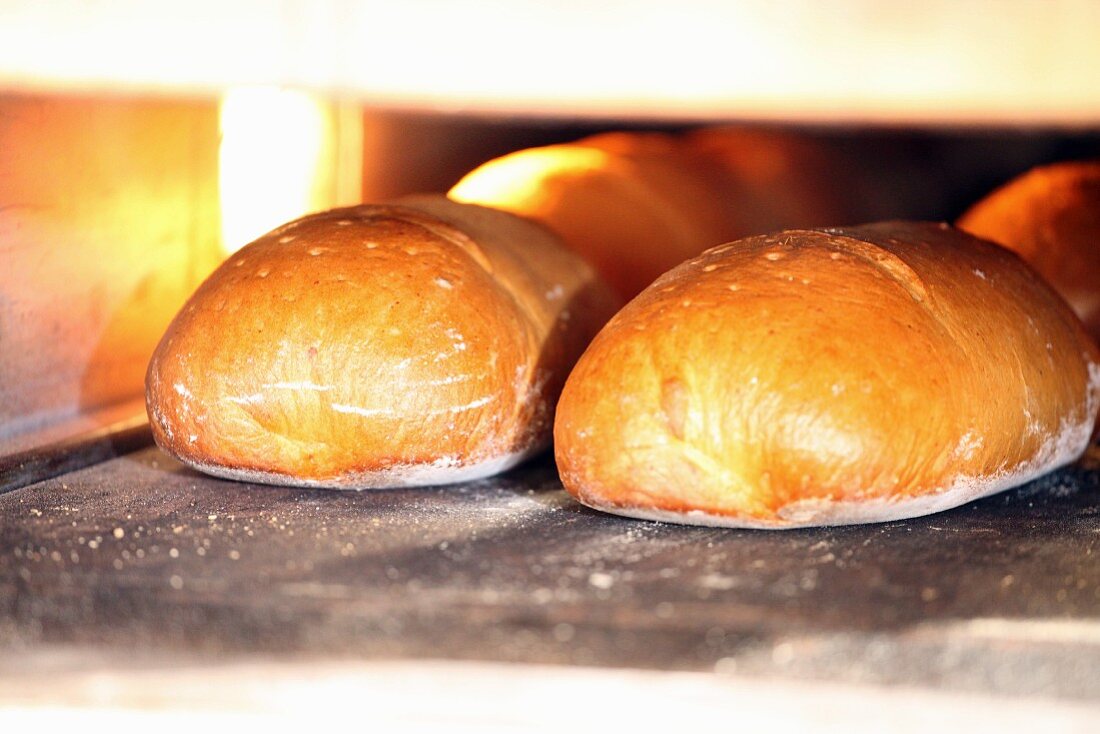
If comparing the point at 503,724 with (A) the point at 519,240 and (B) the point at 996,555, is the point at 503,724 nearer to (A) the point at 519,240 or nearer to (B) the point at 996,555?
(B) the point at 996,555

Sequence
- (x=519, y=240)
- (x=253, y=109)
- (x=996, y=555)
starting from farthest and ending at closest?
(x=253, y=109) < (x=519, y=240) < (x=996, y=555)

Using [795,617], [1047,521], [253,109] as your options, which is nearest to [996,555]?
[1047,521]

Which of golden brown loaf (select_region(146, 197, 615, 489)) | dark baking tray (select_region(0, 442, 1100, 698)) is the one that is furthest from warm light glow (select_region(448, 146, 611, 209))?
dark baking tray (select_region(0, 442, 1100, 698))

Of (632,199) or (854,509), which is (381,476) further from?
(632,199)

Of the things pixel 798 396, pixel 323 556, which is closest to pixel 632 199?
pixel 798 396

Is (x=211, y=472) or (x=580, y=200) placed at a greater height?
(x=580, y=200)

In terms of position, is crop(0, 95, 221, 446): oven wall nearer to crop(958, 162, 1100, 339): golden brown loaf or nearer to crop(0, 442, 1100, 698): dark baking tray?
crop(0, 442, 1100, 698): dark baking tray
